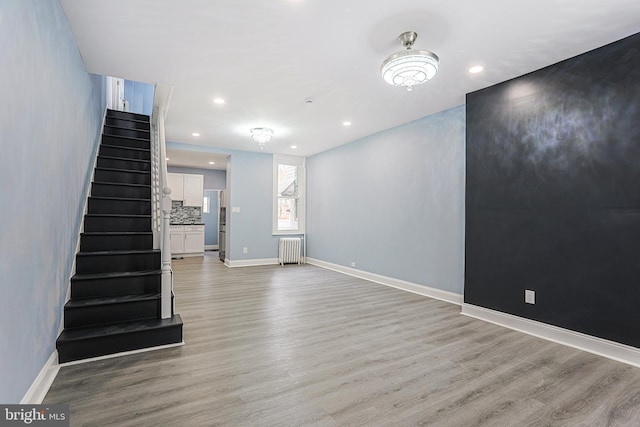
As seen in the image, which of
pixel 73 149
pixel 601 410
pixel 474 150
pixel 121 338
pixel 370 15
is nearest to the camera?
pixel 601 410

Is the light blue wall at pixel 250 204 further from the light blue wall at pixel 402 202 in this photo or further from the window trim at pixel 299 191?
the light blue wall at pixel 402 202

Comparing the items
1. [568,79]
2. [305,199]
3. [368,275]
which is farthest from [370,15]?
[305,199]

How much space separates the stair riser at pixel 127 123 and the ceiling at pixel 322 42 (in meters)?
1.76

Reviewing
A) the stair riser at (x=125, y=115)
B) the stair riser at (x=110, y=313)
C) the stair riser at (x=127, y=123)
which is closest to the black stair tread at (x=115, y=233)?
the stair riser at (x=110, y=313)

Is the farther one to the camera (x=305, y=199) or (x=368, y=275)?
(x=305, y=199)

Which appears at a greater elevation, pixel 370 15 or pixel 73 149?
pixel 370 15

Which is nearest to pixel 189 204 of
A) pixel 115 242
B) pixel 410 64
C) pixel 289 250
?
pixel 289 250

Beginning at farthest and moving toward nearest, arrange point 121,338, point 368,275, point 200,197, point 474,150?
point 200,197 → point 368,275 → point 474,150 → point 121,338

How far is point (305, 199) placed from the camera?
303 inches

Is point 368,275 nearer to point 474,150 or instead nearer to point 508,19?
point 474,150

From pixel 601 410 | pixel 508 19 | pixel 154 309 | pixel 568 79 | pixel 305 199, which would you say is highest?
pixel 508 19

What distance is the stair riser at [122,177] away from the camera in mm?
3961

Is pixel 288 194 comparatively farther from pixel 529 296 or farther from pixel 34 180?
pixel 34 180

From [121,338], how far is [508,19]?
3942 millimetres
